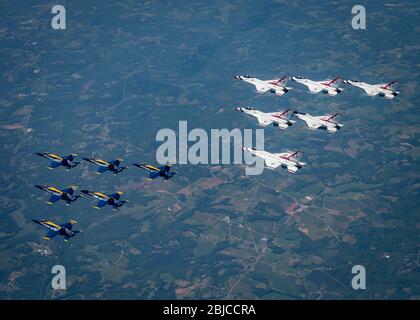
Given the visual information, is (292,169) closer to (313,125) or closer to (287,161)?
(287,161)

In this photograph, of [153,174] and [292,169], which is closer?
[153,174]

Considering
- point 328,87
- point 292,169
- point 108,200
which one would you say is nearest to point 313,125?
point 328,87

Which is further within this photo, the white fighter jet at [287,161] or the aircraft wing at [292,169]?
the white fighter jet at [287,161]

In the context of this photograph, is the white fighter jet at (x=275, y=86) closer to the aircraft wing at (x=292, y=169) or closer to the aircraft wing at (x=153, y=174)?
the aircraft wing at (x=292, y=169)

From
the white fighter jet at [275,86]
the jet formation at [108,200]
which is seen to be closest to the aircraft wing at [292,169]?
the white fighter jet at [275,86]

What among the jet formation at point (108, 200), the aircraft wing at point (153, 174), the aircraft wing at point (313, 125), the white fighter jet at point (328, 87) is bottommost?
the aircraft wing at point (313, 125)

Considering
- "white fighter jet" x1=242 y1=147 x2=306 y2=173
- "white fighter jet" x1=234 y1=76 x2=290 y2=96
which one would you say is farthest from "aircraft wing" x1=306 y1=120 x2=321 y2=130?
"white fighter jet" x1=234 y1=76 x2=290 y2=96

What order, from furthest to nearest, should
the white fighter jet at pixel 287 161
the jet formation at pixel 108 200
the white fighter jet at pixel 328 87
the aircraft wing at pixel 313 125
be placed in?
1. the white fighter jet at pixel 328 87
2. the aircraft wing at pixel 313 125
3. the white fighter jet at pixel 287 161
4. the jet formation at pixel 108 200

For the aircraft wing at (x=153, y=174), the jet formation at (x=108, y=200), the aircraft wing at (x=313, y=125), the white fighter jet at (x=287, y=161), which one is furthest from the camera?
the aircraft wing at (x=313, y=125)
